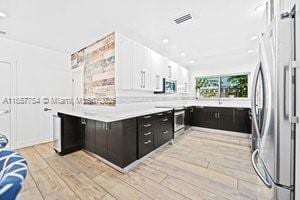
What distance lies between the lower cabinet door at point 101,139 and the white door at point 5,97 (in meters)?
2.11

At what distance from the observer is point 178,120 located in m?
3.91

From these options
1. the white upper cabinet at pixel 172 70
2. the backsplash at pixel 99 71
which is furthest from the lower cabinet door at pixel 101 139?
the white upper cabinet at pixel 172 70

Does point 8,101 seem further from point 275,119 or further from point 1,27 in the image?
point 275,119

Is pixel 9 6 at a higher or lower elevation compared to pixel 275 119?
higher

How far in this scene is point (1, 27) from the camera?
2668 millimetres

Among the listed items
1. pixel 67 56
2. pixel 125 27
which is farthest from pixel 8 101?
pixel 125 27

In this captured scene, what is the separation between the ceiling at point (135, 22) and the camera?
6.62 ft

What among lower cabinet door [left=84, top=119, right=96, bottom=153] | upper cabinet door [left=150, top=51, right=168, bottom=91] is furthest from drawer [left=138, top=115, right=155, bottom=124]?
upper cabinet door [left=150, top=51, right=168, bottom=91]

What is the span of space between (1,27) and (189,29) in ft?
11.4

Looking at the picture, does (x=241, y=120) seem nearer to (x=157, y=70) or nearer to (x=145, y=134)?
(x=157, y=70)

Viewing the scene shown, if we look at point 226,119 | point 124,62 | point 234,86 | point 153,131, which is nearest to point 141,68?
point 124,62

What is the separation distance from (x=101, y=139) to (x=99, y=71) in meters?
1.45

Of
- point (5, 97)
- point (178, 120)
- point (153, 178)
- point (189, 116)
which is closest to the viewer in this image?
point (153, 178)

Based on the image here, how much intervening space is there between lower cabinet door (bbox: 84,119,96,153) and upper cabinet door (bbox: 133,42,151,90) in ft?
3.65
